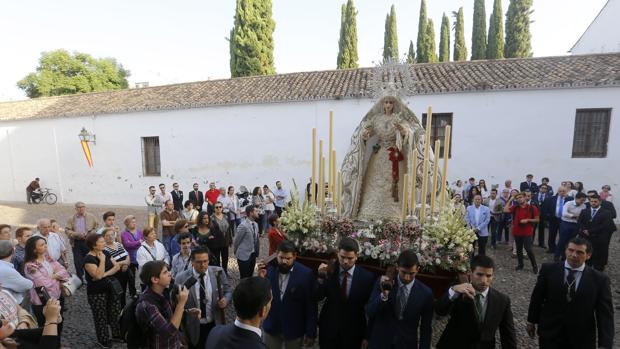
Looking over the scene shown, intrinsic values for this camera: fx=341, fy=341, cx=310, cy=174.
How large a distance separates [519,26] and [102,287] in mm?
31436

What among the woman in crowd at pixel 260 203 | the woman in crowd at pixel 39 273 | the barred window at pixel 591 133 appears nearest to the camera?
the woman in crowd at pixel 39 273

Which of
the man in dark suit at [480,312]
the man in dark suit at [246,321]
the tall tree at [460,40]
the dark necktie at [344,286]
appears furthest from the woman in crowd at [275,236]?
the tall tree at [460,40]

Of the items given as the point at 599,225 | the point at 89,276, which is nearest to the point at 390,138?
the point at 599,225

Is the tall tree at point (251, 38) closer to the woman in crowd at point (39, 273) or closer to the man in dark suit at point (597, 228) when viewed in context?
the man in dark suit at point (597, 228)

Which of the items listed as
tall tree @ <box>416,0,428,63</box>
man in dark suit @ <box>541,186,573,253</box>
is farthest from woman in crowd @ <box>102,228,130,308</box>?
tall tree @ <box>416,0,428,63</box>

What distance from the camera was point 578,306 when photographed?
320 cm

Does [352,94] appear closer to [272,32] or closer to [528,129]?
[528,129]

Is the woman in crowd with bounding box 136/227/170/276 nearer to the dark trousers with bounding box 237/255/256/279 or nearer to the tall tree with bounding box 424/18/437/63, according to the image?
the dark trousers with bounding box 237/255/256/279

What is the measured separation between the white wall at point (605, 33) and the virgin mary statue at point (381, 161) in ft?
62.6

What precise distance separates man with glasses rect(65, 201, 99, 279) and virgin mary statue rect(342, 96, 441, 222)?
16.2 feet

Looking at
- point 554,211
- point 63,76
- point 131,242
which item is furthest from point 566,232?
point 63,76

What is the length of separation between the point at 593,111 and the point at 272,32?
19346 millimetres

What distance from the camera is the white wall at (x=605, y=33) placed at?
17984 mm

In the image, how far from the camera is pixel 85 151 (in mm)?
17812
